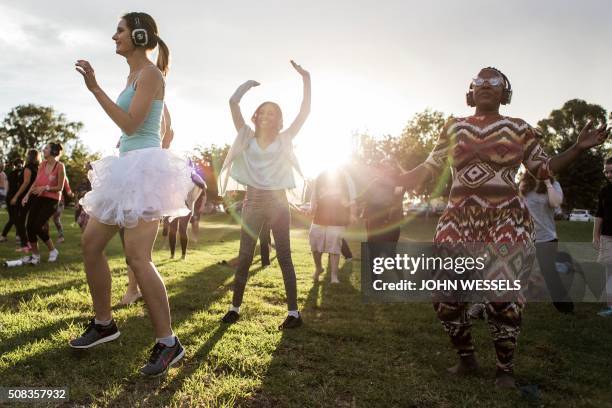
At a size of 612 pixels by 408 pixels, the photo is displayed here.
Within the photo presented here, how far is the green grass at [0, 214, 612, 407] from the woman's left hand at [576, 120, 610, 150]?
6.05 ft

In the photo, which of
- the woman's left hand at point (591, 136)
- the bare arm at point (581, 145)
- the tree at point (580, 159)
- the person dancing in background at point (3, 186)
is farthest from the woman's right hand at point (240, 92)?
the tree at point (580, 159)

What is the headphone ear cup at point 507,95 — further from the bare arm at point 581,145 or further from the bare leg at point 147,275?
the bare leg at point 147,275

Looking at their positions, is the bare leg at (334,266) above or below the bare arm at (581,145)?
below

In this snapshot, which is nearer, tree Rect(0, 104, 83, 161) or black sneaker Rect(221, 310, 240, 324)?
black sneaker Rect(221, 310, 240, 324)

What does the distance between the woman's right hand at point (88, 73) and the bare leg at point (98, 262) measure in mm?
993

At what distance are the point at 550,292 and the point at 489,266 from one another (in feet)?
12.6

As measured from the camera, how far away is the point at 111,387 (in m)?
3.20

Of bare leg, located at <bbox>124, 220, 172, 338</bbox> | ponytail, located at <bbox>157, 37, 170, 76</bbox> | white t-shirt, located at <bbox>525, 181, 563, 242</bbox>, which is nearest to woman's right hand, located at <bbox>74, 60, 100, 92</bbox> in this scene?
ponytail, located at <bbox>157, 37, 170, 76</bbox>

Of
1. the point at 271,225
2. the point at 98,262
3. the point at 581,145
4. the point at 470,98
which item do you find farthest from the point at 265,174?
the point at 581,145

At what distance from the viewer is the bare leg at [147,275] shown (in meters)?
3.34

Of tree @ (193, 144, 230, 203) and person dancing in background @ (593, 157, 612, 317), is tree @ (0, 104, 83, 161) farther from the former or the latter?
person dancing in background @ (593, 157, 612, 317)

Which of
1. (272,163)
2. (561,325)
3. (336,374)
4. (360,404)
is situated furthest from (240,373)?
(561,325)

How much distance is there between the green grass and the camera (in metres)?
3.23

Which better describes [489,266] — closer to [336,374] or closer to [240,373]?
[336,374]
